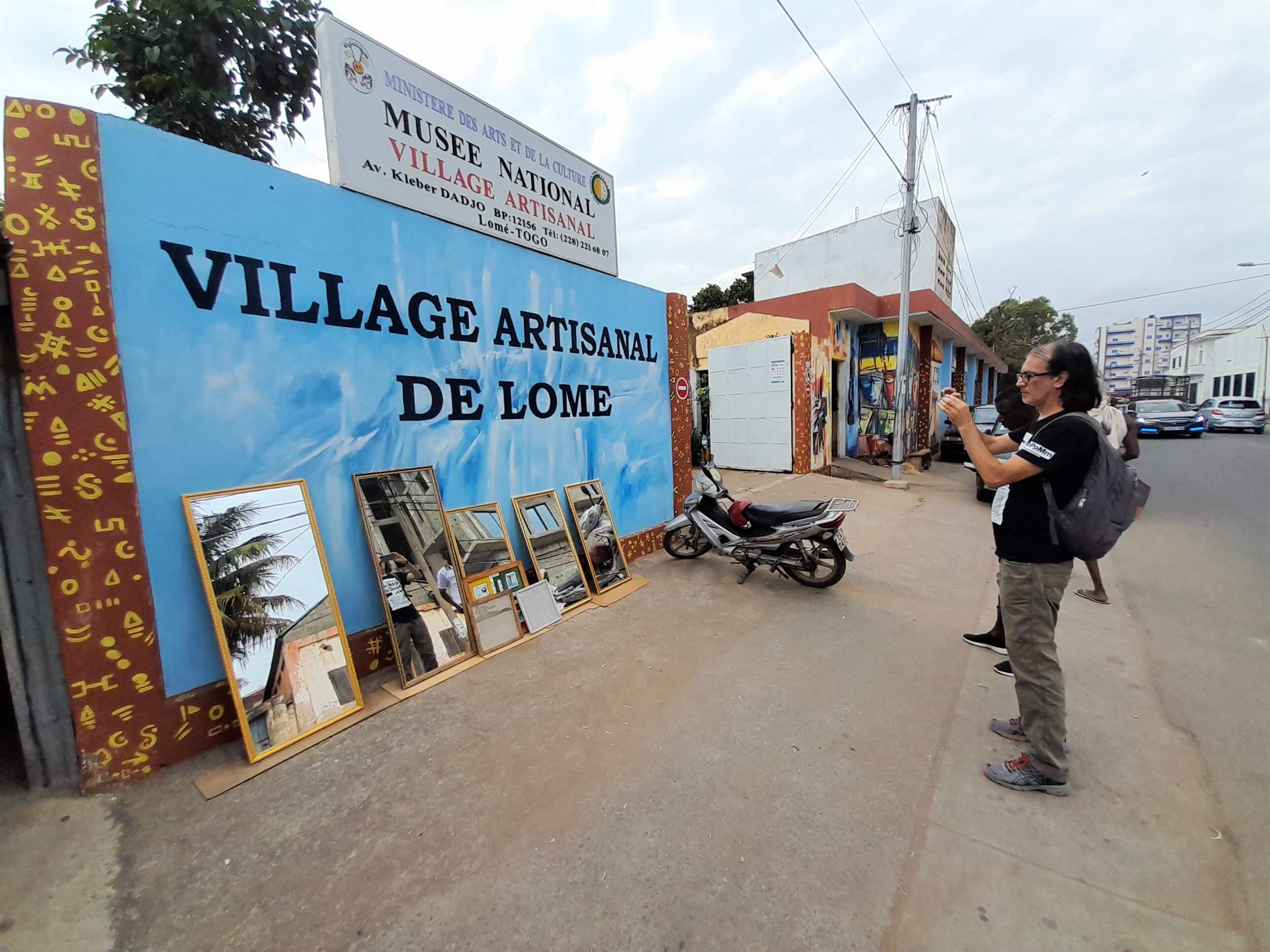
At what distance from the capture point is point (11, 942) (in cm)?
168

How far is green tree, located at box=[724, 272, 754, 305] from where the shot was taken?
74.5 ft

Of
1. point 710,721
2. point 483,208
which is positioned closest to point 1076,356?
point 710,721

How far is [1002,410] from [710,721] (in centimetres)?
244

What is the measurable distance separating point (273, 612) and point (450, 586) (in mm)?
1053

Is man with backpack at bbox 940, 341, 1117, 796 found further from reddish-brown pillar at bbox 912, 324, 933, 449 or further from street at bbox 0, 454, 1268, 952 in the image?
reddish-brown pillar at bbox 912, 324, 933, 449

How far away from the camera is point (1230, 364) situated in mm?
36000

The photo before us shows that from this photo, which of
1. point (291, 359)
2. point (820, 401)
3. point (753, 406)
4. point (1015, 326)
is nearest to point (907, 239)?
point (820, 401)

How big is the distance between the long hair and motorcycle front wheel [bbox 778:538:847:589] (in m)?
2.48

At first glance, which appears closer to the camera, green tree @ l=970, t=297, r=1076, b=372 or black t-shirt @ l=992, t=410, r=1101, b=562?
black t-shirt @ l=992, t=410, r=1101, b=562

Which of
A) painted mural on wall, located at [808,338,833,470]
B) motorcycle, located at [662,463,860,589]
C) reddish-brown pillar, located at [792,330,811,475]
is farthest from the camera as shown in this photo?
painted mural on wall, located at [808,338,833,470]

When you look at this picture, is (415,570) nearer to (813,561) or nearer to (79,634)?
(79,634)

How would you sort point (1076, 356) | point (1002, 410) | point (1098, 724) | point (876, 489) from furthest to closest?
point (876, 489) → point (1002, 410) → point (1098, 724) → point (1076, 356)

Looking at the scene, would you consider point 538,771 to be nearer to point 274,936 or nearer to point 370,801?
point 370,801

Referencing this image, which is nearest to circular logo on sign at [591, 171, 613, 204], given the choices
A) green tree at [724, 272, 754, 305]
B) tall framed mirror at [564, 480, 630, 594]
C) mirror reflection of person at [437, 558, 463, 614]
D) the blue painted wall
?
the blue painted wall
